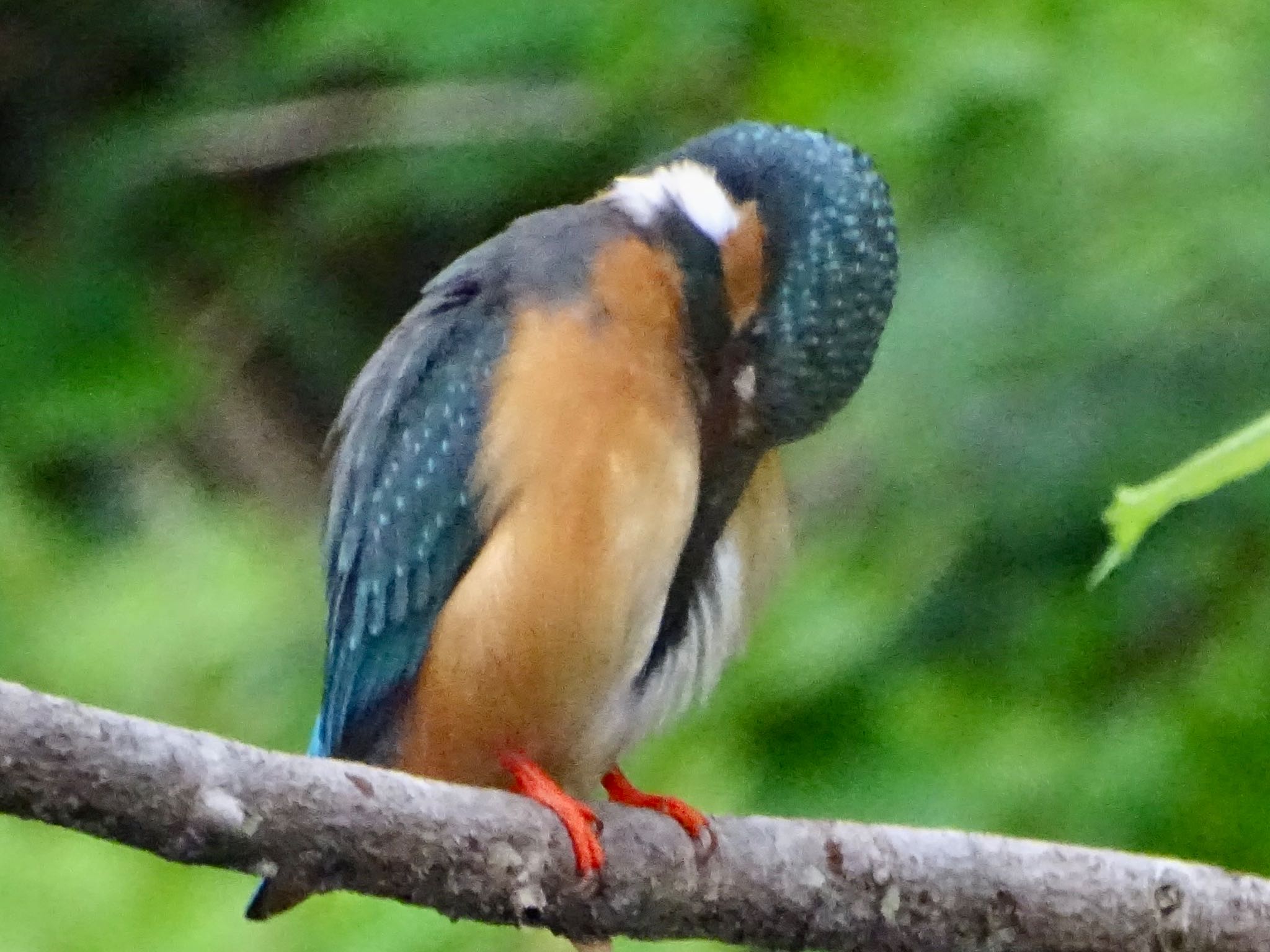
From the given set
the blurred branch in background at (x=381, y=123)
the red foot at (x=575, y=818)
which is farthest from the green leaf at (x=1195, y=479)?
the blurred branch in background at (x=381, y=123)

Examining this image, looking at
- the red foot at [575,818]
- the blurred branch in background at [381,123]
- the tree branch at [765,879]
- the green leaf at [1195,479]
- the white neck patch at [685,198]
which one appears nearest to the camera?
the green leaf at [1195,479]

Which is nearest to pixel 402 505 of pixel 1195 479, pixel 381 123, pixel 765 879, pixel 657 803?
pixel 657 803

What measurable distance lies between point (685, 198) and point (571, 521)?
0.34m

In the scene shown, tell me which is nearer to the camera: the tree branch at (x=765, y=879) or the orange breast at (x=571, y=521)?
the tree branch at (x=765, y=879)

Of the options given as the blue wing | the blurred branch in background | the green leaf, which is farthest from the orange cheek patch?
the blurred branch in background

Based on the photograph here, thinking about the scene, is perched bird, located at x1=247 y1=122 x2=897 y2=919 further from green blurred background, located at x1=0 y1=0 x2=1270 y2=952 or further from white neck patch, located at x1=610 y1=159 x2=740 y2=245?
green blurred background, located at x1=0 y1=0 x2=1270 y2=952

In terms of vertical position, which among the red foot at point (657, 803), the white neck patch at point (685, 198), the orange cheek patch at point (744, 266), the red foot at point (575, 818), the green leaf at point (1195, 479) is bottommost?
the red foot at point (657, 803)

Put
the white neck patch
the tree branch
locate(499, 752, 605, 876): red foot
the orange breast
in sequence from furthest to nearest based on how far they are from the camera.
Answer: the white neck patch
the orange breast
locate(499, 752, 605, 876): red foot
the tree branch

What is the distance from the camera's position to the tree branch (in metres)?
1.25

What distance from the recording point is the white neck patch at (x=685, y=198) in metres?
1.64

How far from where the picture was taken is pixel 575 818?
1.43 meters

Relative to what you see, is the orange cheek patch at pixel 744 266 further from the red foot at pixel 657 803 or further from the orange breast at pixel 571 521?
the red foot at pixel 657 803

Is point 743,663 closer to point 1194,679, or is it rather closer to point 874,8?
point 1194,679

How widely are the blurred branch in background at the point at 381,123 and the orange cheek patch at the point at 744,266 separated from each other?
1196mm
